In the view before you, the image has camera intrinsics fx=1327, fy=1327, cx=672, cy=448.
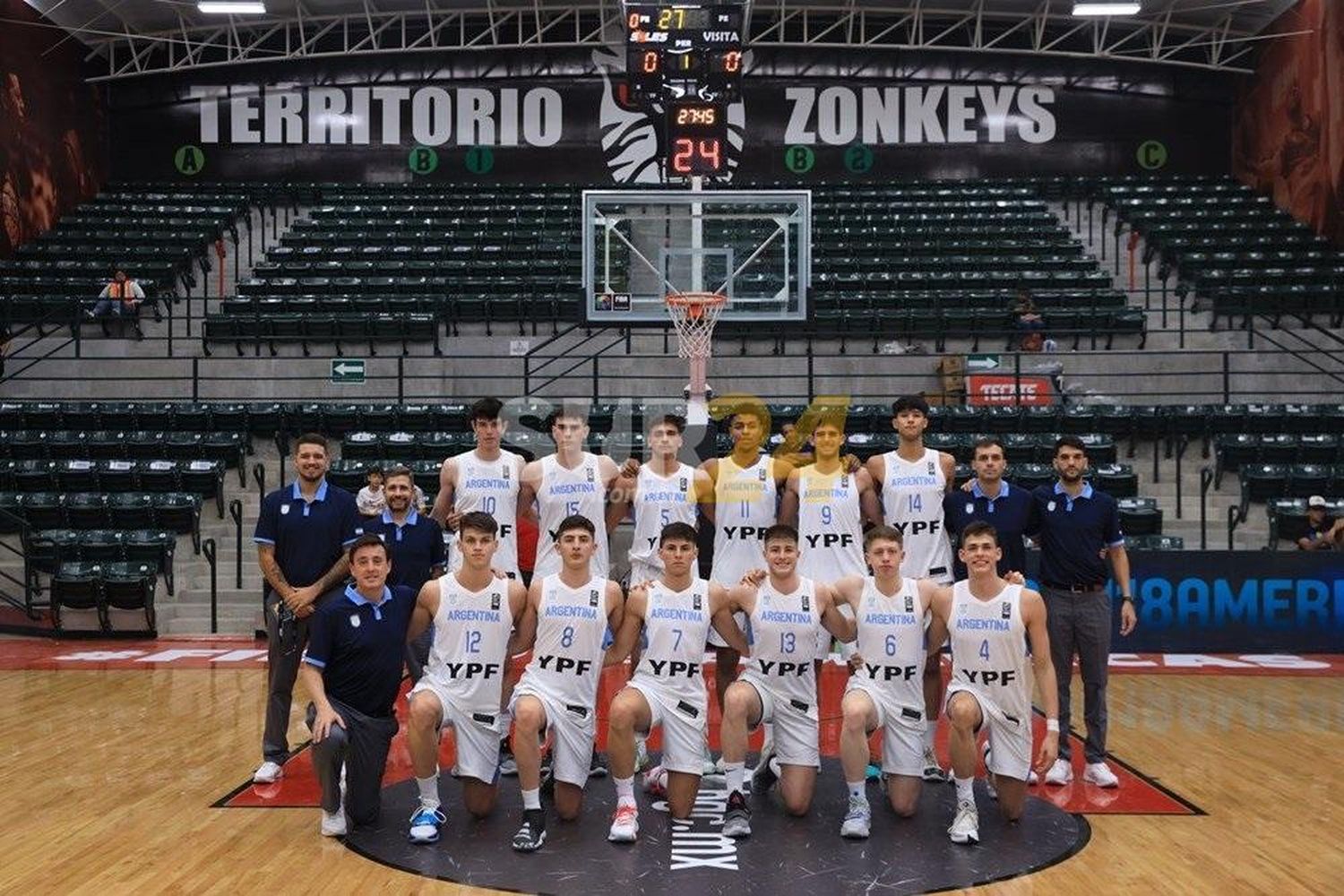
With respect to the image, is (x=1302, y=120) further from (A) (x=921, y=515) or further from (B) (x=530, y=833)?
(B) (x=530, y=833)

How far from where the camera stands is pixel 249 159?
87.8 ft

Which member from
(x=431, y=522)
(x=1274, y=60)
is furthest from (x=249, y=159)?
(x=431, y=522)

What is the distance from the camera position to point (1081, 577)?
7.11 m

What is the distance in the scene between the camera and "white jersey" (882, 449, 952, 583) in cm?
736

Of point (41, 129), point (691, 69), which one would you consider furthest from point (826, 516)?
point (41, 129)

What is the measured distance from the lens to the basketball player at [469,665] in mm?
5973

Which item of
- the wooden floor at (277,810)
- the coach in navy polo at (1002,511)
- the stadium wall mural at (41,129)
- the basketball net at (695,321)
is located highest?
the stadium wall mural at (41,129)

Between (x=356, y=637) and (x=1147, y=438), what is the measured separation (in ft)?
37.1

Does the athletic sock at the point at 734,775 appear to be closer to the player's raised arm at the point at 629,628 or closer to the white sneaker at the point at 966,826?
the player's raised arm at the point at 629,628

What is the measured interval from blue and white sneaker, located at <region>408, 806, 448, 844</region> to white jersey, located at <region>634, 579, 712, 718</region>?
3.62ft

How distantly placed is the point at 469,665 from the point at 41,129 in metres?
21.2

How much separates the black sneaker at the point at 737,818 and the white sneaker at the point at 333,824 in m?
1.70

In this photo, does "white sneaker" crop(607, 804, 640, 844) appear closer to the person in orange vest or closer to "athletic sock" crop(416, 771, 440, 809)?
"athletic sock" crop(416, 771, 440, 809)

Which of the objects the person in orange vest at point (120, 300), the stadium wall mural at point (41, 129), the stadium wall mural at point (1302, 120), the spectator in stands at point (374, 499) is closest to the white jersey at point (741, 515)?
the spectator in stands at point (374, 499)
